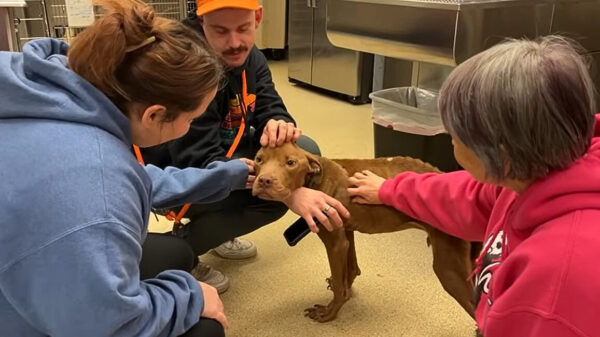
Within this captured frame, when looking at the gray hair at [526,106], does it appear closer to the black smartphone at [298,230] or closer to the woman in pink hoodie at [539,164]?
the woman in pink hoodie at [539,164]

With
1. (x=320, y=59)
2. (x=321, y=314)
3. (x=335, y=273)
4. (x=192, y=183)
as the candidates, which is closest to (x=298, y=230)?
(x=335, y=273)

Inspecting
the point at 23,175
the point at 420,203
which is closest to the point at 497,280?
the point at 420,203

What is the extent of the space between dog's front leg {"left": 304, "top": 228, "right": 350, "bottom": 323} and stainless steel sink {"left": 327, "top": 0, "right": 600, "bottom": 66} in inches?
30.2

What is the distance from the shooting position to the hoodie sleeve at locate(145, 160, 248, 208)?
1.33m

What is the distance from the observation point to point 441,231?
1.45 metres

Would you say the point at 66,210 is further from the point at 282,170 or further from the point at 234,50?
the point at 234,50

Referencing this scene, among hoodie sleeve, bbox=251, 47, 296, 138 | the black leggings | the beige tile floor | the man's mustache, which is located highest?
the man's mustache

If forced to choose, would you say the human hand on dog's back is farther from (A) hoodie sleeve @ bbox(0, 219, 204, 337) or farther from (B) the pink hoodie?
(A) hoodie sleeve @ bbox(0, 219, 204, 337)

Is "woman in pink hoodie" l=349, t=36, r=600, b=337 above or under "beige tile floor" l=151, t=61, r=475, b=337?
above

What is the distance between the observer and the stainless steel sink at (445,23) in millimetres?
1886

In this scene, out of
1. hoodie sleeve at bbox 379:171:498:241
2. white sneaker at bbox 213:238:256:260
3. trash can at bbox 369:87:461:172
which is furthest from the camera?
trash can at bbox 369:87:461:172

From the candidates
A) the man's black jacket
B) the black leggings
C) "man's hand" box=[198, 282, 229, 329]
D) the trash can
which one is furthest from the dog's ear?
the trash can

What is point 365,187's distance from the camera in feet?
4.92

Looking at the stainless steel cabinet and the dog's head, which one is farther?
the stainless steel cabinet
